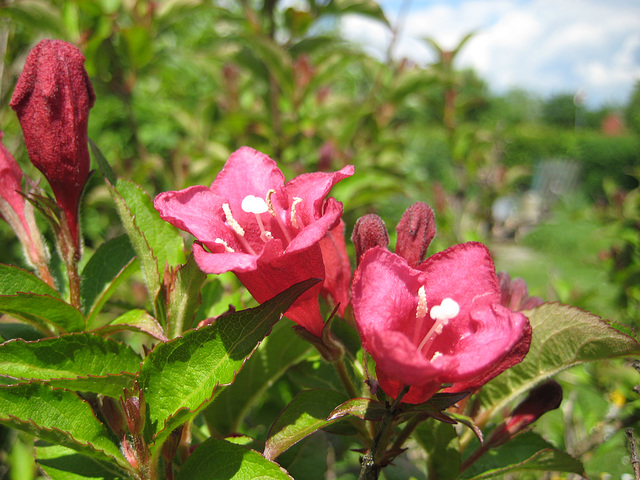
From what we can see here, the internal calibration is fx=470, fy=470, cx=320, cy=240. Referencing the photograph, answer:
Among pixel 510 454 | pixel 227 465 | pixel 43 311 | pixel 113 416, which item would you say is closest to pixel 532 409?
pixel 510 454

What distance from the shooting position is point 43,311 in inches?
Result: 35.8

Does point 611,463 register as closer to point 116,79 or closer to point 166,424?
point 166,424

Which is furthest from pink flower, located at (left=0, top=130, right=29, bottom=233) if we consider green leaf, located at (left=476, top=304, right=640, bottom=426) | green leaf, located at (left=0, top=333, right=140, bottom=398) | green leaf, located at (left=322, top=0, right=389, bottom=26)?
green leaf, located at (left=322, top=0, right=389, bottom=26)

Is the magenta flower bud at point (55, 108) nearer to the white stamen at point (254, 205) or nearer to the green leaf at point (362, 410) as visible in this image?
the white stamen at point (254, 205)

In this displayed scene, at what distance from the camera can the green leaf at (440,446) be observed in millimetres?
1038

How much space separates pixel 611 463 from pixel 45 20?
451 centimetres

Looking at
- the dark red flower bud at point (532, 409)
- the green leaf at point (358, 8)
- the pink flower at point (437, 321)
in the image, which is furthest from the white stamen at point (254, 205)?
the green leaf at point (358, 8)

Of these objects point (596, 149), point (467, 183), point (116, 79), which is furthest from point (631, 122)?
point (116, 79)

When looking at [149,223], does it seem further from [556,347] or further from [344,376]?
[556,347]

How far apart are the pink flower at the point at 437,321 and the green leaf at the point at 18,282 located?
67cm

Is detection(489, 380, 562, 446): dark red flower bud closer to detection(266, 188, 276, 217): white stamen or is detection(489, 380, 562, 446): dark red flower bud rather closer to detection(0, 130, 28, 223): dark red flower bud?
detection(266, 188, 276, 217): white stamen

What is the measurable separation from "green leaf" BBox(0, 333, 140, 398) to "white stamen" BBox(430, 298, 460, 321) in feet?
1.78

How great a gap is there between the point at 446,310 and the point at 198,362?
450mm

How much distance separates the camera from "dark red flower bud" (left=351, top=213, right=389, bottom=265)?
95cm
